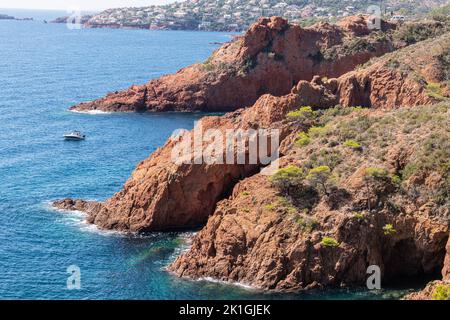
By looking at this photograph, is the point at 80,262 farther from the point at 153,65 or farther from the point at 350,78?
the point at 153,65

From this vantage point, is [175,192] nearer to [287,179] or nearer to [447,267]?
[287,179]

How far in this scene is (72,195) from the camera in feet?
242

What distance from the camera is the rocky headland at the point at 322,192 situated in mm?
52312

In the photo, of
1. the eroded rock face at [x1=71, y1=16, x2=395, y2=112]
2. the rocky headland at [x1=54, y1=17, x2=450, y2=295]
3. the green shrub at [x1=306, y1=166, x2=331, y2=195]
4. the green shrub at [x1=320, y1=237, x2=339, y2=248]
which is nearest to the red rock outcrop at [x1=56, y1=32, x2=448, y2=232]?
the rocky headland at [x1=54, y1=17, x2=450, y2=295]

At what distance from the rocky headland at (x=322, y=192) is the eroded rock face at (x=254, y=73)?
3796cm

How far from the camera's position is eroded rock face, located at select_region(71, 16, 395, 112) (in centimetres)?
12650


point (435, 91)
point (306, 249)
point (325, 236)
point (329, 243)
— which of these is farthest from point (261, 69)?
point (306, 249)

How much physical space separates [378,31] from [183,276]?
301 feet

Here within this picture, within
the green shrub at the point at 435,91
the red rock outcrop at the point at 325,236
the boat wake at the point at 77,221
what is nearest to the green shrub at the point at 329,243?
the red rock outcrop at the point at 325,236

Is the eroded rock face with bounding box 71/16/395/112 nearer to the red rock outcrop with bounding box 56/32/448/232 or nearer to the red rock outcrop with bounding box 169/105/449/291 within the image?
the red rock outcrop with bounding box 56/32/448/232

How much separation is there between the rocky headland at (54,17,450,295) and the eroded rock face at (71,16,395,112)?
3796 centimetres

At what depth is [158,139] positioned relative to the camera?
337ft

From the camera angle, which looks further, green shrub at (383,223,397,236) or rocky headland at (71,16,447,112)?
rocky headland at (71,16,447,112)

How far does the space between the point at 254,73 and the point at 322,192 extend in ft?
238
